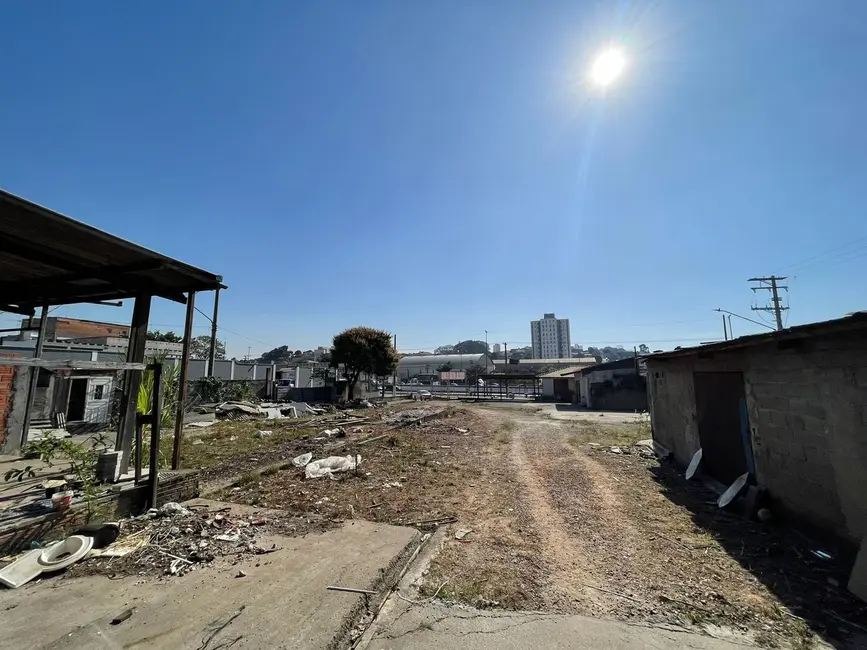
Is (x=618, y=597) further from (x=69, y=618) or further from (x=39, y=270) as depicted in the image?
(x=39, y=270)

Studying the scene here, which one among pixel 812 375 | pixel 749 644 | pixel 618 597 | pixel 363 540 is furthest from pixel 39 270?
pixel 812 375

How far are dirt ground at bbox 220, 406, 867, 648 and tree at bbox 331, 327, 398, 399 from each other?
796 inches

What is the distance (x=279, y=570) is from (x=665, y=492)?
22.6ft

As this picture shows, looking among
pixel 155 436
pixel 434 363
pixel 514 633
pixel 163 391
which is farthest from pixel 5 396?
pixel 434 363

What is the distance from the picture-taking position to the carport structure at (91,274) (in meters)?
3.87

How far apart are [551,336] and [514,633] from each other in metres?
119

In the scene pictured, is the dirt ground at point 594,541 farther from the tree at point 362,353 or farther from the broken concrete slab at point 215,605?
the tree at point 362,353

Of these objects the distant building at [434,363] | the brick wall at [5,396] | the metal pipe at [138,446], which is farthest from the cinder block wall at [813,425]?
A: the distant building at [434,363]

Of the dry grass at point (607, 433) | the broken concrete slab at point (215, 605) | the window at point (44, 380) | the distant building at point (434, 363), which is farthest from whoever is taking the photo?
the distant building at point (434, 363)

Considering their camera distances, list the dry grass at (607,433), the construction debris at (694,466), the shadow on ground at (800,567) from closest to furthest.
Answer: the shadow on ground at (800,567)
the construction debris at (694,466)
the dry grass at (607,433)

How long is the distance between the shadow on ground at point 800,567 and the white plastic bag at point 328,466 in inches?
252

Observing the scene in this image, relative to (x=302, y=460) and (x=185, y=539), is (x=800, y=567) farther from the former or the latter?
(x=302, y=460)

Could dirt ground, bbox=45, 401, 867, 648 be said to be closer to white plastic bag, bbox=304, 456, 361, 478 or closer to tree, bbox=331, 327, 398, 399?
white plastic bag, bbox=304, 456, 361, 478

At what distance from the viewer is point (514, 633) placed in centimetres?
304
